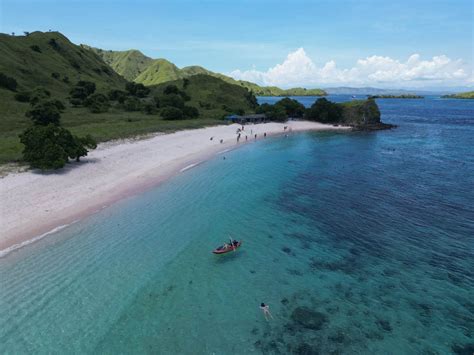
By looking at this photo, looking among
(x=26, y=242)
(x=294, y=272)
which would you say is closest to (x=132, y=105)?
(x=26, y=242)

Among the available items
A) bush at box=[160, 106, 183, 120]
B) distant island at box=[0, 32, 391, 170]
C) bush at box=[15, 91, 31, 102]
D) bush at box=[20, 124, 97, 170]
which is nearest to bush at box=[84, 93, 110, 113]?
distant island at box=[0, 32, 391, 170]

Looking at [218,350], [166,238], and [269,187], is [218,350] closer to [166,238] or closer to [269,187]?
[166,238]

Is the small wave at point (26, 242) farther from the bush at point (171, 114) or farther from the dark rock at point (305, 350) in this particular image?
the bush at point (171, 114)

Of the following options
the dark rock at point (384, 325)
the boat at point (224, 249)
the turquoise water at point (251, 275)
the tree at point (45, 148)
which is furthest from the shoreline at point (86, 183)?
the dark rock at point (384, 325)

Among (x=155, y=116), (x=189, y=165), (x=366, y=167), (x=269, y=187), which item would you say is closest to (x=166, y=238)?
(x=269, y=187)

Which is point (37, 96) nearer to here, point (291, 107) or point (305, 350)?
point (291, 107)

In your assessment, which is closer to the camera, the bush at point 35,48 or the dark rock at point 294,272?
the dark rock at point 294,272

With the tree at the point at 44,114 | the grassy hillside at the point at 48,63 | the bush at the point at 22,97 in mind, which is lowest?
the tree at the point at 44,114
